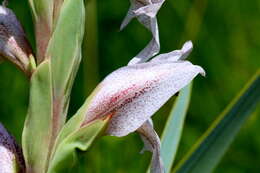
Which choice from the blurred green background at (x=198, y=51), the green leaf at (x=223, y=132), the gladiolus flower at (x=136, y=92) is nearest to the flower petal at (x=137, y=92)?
the gladiolus flower at (x=136, y=92)

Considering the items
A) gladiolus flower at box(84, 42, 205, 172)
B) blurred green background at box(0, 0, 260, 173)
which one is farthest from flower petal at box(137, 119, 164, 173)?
blurred green background at box(0, 0, 260, 173)

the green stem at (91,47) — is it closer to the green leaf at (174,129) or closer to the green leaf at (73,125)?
the green leaf at (174,129)

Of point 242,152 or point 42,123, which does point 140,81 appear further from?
point 242,152

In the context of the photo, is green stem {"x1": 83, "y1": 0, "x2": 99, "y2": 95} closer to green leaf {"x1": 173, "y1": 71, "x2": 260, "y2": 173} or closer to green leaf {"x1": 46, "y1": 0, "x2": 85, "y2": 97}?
green leaf {"x1": 173, "y1": 71, "x2": 260, "y2": 173}

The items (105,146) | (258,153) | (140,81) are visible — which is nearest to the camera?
(140,81)

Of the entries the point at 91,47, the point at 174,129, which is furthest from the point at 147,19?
the point at 91,47

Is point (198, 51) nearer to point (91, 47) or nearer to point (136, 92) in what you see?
point (91, 47)

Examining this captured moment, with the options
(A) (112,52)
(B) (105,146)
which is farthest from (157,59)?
(A) (112,52)
